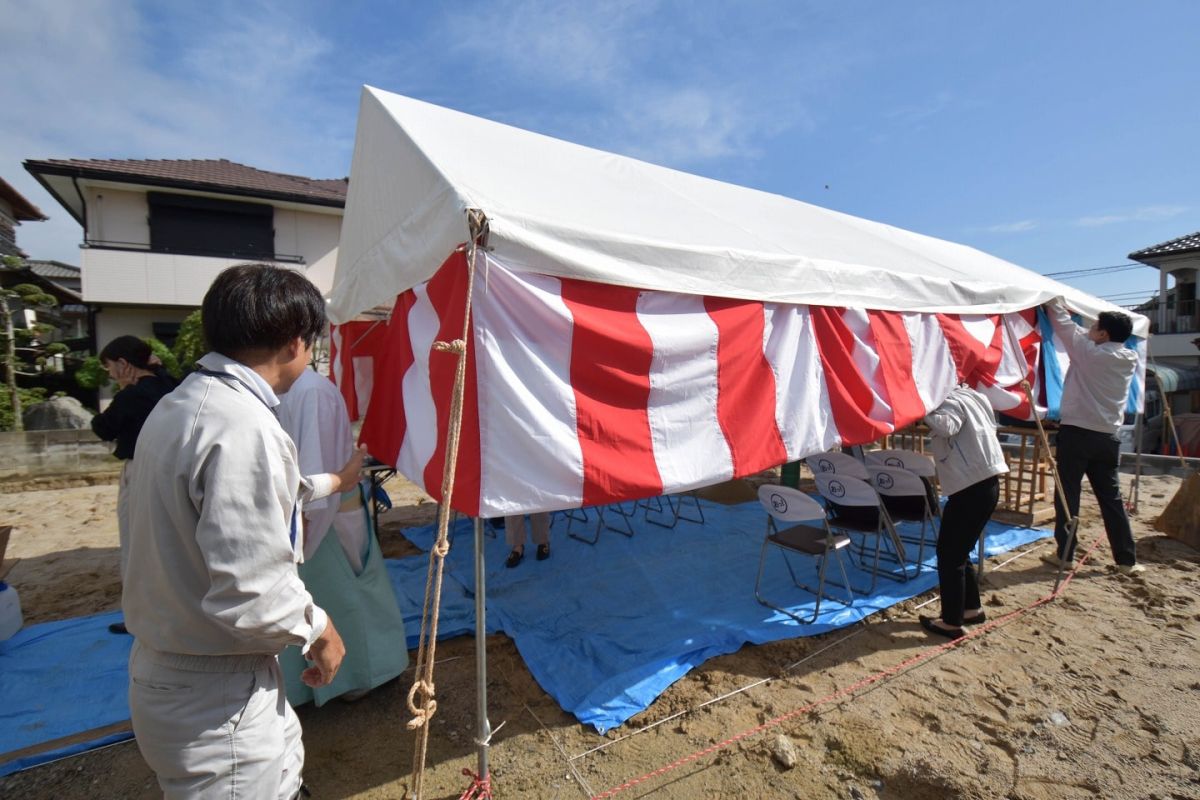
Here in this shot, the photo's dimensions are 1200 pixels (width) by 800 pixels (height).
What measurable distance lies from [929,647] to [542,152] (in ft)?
11.9

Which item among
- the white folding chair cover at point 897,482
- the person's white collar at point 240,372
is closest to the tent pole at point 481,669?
the person's white collar at point 240,372

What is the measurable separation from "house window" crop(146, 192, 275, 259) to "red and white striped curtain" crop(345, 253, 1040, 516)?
10.5m

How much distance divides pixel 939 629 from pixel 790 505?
1.10 metres

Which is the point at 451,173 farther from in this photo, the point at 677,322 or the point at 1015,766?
the point at 1015,766

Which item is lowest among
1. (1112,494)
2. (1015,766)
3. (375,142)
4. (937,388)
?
(1015,766)

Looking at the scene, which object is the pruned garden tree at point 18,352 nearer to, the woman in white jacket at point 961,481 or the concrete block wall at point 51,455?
the concrete block wall at point 51,455

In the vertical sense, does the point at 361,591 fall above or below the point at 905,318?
below

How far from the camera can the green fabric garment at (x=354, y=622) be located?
2412 millimetres

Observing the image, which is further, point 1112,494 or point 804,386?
point 1112,494

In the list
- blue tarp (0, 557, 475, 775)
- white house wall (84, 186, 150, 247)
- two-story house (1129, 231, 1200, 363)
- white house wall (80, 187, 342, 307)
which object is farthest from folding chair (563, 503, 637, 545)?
two-story house (1129, 231, 1200, 363)

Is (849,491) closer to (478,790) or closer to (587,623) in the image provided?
(587,623)

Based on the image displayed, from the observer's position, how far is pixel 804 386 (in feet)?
8.98

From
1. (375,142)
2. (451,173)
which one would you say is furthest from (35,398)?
(451,173)

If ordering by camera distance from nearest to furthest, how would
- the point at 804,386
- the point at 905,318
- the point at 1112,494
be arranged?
1. the point at 804,386
2. the point at 905,318
3. the point at 1112,494
